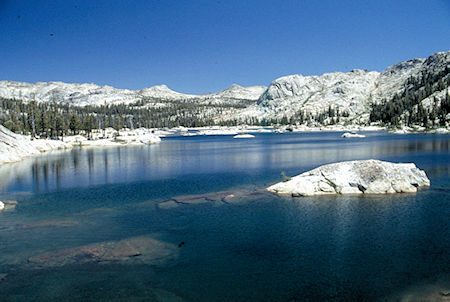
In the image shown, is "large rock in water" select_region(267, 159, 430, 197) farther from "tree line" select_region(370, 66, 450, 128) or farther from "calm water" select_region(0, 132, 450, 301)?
"tree line" select_region(370, 66, 450, 128)

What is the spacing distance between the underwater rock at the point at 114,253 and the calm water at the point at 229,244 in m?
0.18

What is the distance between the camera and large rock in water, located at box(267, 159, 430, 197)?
3222 centimetres

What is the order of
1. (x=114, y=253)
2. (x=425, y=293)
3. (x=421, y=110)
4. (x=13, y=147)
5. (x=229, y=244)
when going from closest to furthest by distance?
(x=425, y=293) < (x=114, y=253) < (x=229, y=244) < (x=13, y=147) < (x=421, y=110)

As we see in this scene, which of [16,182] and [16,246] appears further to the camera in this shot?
[16,182]

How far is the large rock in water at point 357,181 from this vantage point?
32.2 metres

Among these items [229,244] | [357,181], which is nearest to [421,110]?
[357,181]

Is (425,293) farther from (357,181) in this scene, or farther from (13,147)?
(13,147)

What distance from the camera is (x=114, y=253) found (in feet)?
65.0

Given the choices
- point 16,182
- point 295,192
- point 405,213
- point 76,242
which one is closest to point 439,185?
point 405,213

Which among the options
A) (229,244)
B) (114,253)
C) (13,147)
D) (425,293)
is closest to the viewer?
(425,293)

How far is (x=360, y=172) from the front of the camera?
109 ft

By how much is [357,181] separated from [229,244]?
17551 mm

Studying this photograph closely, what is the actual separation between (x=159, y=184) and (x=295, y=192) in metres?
17.7

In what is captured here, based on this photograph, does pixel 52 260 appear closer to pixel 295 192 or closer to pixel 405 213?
pixel 295 192
